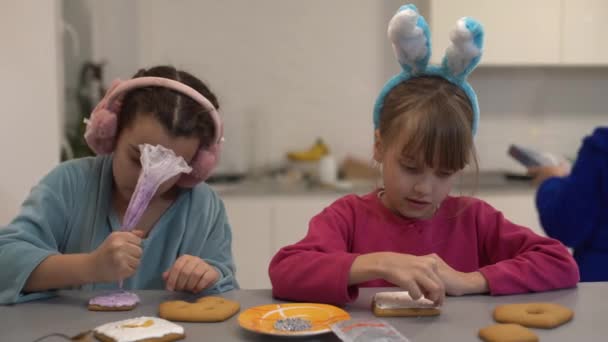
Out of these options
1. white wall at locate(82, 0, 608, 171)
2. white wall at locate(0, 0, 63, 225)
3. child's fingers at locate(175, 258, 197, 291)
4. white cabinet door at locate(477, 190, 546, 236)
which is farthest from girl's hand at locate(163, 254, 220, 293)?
white wall at locate(82, 0, 608, 171)

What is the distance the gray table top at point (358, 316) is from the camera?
854 mm

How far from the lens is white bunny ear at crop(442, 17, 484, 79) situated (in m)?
1.09

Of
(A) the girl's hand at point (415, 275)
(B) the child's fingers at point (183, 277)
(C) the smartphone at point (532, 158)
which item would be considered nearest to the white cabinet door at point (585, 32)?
(C) the smartphone at point (532, 158)

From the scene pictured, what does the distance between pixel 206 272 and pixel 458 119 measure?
0.53 metres

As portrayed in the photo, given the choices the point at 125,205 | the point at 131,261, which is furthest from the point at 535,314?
the point at 125,205

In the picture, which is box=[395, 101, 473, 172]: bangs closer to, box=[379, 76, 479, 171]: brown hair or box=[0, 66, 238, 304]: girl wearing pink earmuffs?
box=[379, 76, 479, 171]: brown hair

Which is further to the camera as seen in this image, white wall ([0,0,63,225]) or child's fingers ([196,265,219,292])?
white wall ([0,0,63,225])

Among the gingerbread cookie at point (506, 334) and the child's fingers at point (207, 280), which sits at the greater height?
the gingerbread cookie at point (506, 334)

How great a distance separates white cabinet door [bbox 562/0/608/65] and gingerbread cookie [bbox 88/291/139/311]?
266cm

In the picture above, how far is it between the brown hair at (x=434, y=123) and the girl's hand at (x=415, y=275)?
0.83ft

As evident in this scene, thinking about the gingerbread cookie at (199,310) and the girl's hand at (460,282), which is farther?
the girl's hand at (460,282)

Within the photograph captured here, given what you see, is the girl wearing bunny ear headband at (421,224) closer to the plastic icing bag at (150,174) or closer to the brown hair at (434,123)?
the brown hair at (434,123)

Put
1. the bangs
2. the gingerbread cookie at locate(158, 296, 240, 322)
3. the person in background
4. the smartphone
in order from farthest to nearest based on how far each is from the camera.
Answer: the smartphone → the person in background → the bangs → the gingerbread cookie at locate(158, 296, 240, 322)

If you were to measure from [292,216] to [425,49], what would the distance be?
181cm
